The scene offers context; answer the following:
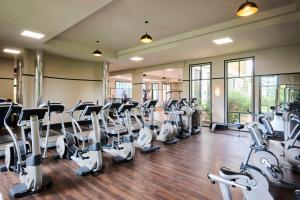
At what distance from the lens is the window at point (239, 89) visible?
25.8 feet

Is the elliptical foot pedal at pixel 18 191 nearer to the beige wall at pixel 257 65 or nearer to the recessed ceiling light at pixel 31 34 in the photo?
the recessed ceiling light at pixel 31 34

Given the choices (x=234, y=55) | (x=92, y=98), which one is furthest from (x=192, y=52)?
(x=92, y=98)

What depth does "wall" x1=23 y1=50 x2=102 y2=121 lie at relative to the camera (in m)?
7.47

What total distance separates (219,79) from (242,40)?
265cm

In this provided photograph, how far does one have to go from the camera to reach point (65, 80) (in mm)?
8906

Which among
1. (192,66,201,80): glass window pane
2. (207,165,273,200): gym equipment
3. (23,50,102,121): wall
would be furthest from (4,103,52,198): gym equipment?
(192,66,201,80): glass window pane

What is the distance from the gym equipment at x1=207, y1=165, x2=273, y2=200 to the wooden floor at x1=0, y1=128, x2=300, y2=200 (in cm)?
84

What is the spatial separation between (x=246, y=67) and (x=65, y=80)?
800 centimetres

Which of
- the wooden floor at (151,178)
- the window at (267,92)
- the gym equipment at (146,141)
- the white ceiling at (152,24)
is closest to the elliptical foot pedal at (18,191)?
the wooden floor at (151,178)

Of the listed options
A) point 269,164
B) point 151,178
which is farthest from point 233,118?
point 151,178

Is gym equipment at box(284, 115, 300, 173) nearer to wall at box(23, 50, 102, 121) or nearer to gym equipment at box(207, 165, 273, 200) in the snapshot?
gym equipment at box(207, 165, 273, 200)

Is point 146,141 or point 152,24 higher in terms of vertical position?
point 152,24

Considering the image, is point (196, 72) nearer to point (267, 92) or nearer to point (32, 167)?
point (267, 92)

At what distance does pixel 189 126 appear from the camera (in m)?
7.05
